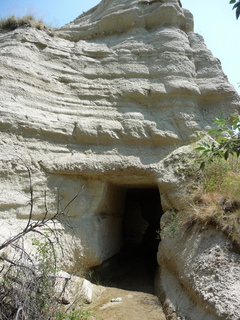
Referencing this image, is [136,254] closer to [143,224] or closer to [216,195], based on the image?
[143,224]

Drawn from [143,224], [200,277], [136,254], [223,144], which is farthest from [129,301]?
[143,224]

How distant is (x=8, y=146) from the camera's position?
508cm

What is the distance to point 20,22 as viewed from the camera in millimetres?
6918

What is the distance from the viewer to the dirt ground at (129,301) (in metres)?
4.10

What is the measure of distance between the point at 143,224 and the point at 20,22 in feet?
26.7

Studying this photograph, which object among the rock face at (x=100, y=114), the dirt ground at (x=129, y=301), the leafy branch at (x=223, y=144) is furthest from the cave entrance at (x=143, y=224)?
the leafy branch at (x=223, y=144)

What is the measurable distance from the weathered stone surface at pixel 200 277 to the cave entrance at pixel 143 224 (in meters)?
2.26

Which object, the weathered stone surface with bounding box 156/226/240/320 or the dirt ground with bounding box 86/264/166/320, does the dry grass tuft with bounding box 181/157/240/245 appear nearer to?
the weathered stone surface with bounding box 156/226/240/320

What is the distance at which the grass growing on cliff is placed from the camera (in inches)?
272

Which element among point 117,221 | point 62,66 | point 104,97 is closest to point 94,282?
point 117,221

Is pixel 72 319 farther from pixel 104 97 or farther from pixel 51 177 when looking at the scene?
pixel 104 97

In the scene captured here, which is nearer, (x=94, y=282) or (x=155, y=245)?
(x=94, y=282)

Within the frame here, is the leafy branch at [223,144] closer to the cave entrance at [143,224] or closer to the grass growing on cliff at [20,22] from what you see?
the cave entrance at [143,224]

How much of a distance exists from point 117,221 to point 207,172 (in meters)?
2.84
